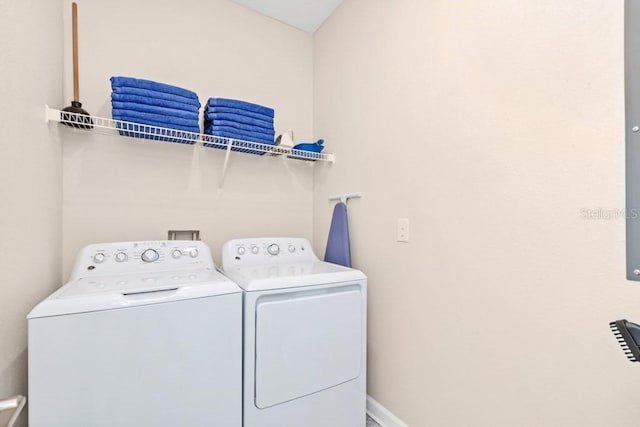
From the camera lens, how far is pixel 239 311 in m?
1.19

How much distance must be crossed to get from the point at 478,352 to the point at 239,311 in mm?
989

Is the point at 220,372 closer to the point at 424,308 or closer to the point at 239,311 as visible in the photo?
the point at 239,311

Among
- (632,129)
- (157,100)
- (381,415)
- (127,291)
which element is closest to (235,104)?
(157,100)

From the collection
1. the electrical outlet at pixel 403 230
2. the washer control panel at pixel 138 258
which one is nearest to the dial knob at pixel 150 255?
the washer control panel at pixel 138 258

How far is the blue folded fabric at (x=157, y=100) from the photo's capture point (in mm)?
1411

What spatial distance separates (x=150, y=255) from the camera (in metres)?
1.48

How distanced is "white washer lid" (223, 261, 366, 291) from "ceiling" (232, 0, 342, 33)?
1.79 metres

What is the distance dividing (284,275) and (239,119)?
953 mm

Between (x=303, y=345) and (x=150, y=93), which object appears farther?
(x=150, y=93)

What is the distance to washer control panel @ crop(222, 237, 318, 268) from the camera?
169 cm

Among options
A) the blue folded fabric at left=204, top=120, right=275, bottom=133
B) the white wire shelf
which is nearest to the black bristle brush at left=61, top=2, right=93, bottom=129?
the white wire shelf

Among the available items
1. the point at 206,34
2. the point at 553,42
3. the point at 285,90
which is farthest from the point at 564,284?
the point at 206,34

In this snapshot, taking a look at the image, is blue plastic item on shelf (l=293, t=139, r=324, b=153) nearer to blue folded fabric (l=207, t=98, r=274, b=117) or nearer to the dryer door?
blue folded fabric (l=207, t=98, r=274, b=117)

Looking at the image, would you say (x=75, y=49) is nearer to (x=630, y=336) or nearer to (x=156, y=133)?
(x=156, y=133)
